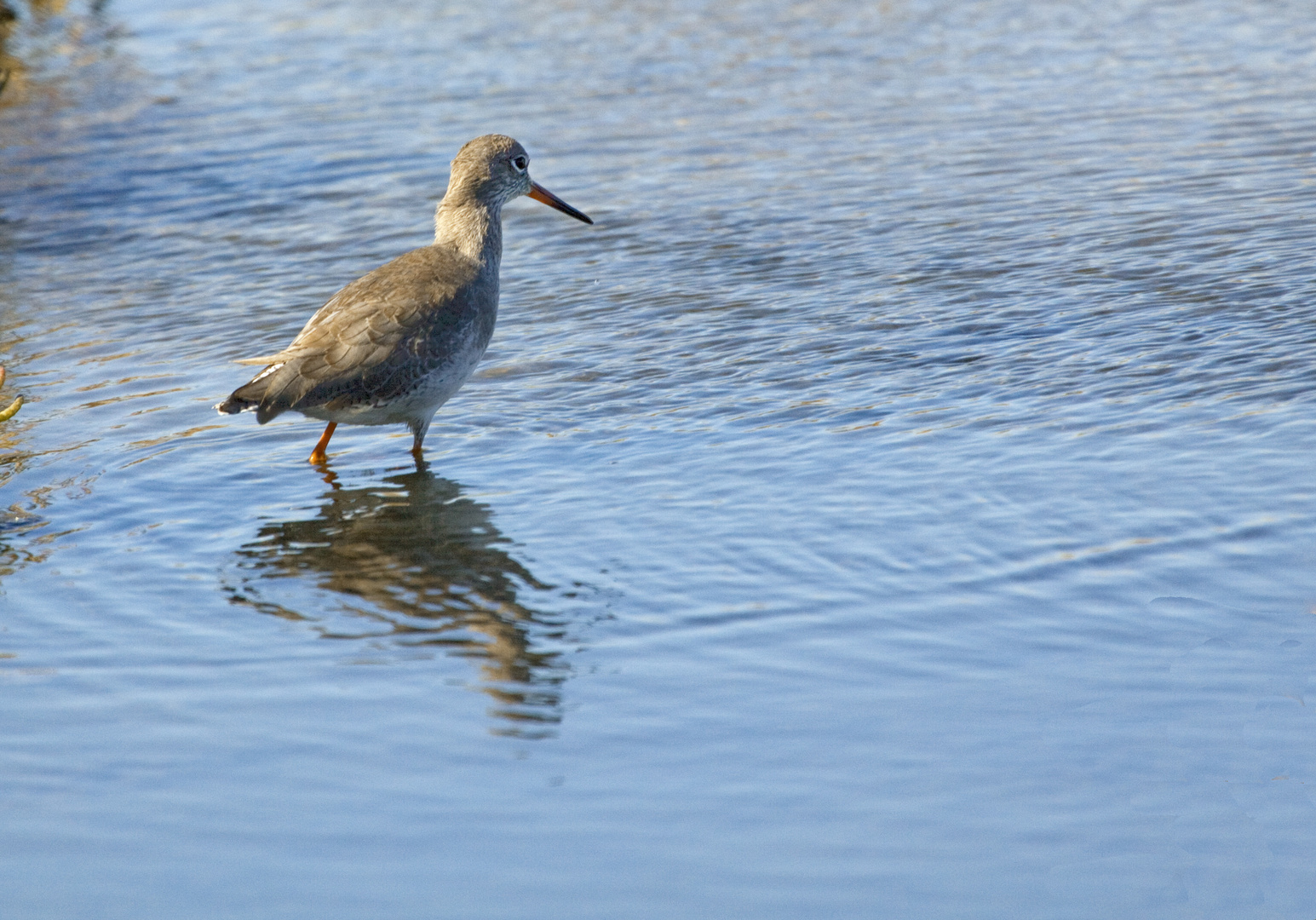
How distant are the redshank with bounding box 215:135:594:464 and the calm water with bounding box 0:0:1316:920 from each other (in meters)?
0.39

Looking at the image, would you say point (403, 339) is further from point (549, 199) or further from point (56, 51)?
point (56, 51)

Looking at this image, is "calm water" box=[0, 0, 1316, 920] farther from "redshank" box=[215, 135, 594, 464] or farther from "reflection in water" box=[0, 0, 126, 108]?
"reflection in water" box=[0, 0, 126, 108]

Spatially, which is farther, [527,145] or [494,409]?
[527,145]

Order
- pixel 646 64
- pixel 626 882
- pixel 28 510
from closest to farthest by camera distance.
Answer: pixel 626 882 → pixel 28 510 → pixel 646 64

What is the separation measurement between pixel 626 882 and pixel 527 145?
10.7 metres

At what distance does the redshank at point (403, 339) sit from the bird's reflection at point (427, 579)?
0.41 m

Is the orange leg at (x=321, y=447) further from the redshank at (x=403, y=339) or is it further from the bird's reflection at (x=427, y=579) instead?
the bird's reflection at (x=427, y=579)

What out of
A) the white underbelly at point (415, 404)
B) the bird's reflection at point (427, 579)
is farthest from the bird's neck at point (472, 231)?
the bird's reflection at point (427, 579)

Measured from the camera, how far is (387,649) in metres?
→ 5.42

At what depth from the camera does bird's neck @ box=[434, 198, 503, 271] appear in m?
8.27

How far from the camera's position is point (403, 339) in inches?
292

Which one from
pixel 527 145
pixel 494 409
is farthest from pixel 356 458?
pixel 527 145

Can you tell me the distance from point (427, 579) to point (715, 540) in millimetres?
1157

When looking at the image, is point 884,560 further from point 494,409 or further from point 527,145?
point 527,145
